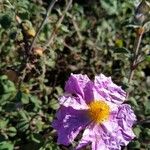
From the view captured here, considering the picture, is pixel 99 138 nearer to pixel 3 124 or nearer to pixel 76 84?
pixel 76 84

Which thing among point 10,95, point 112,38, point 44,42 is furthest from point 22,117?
point 112,38

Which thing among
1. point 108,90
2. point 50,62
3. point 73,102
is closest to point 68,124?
point 73,102

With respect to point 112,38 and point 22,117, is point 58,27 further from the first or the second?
point 112,38

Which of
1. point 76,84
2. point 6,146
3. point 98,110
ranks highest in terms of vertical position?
point 76,84

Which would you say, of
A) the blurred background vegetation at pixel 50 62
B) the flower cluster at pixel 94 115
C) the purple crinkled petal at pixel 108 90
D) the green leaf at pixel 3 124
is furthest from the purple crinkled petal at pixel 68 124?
the green leaf at pixel 3 124

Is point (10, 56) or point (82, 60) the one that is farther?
point (82, 60)

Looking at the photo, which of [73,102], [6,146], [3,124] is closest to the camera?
[73,102]

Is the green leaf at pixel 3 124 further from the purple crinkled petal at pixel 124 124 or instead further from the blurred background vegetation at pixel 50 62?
the purple crinkled petal at pixel 124 124
